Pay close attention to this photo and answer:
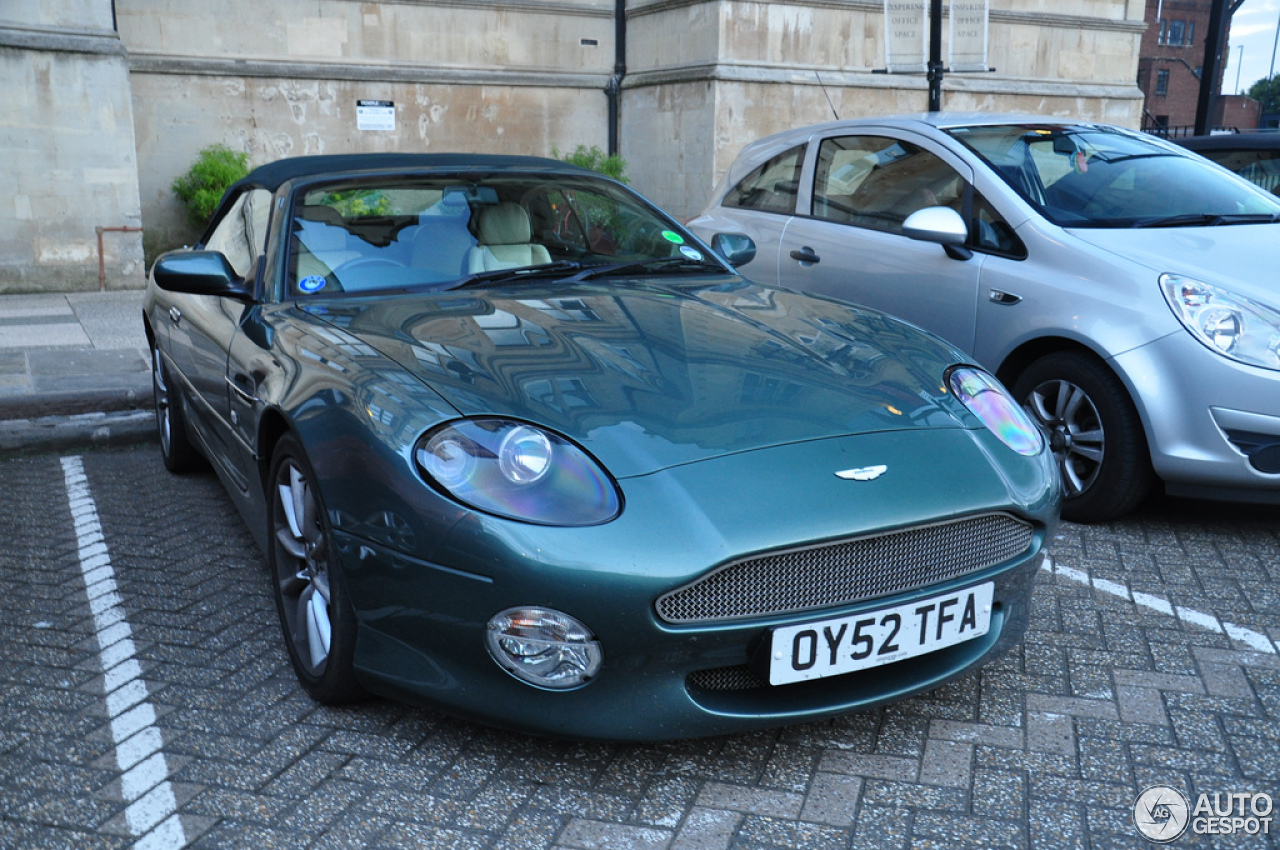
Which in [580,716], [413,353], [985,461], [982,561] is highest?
[413,353]

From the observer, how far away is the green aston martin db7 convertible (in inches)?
90.4

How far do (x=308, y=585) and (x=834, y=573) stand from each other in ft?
4.47

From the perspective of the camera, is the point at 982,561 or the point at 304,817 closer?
the point at 304,817

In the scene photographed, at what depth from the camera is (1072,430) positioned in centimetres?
429

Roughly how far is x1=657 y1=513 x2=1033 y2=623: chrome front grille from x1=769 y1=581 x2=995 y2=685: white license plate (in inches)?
1.8

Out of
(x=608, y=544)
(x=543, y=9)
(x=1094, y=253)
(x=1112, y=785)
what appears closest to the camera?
(x=608, y=544)

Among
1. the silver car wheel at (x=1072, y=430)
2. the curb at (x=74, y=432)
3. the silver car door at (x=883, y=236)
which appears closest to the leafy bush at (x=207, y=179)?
the curb at (x=74, y=432)

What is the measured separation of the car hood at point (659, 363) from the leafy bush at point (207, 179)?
9.70m

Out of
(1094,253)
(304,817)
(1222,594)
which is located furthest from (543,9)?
(304,817)

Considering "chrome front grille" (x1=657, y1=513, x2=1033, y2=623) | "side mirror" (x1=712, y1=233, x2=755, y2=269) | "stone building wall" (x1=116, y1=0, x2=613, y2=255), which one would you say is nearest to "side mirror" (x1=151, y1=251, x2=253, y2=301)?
"side mirror" (x1=712, y1=233, x2=755, y2=269)

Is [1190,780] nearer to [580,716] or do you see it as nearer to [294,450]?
[580,716]

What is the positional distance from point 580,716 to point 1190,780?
1351mm

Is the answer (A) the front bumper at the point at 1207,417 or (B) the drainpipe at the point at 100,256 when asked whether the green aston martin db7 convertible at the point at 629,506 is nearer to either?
(A) the front bumper at the point at 1207,417

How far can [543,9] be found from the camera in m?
14.1
